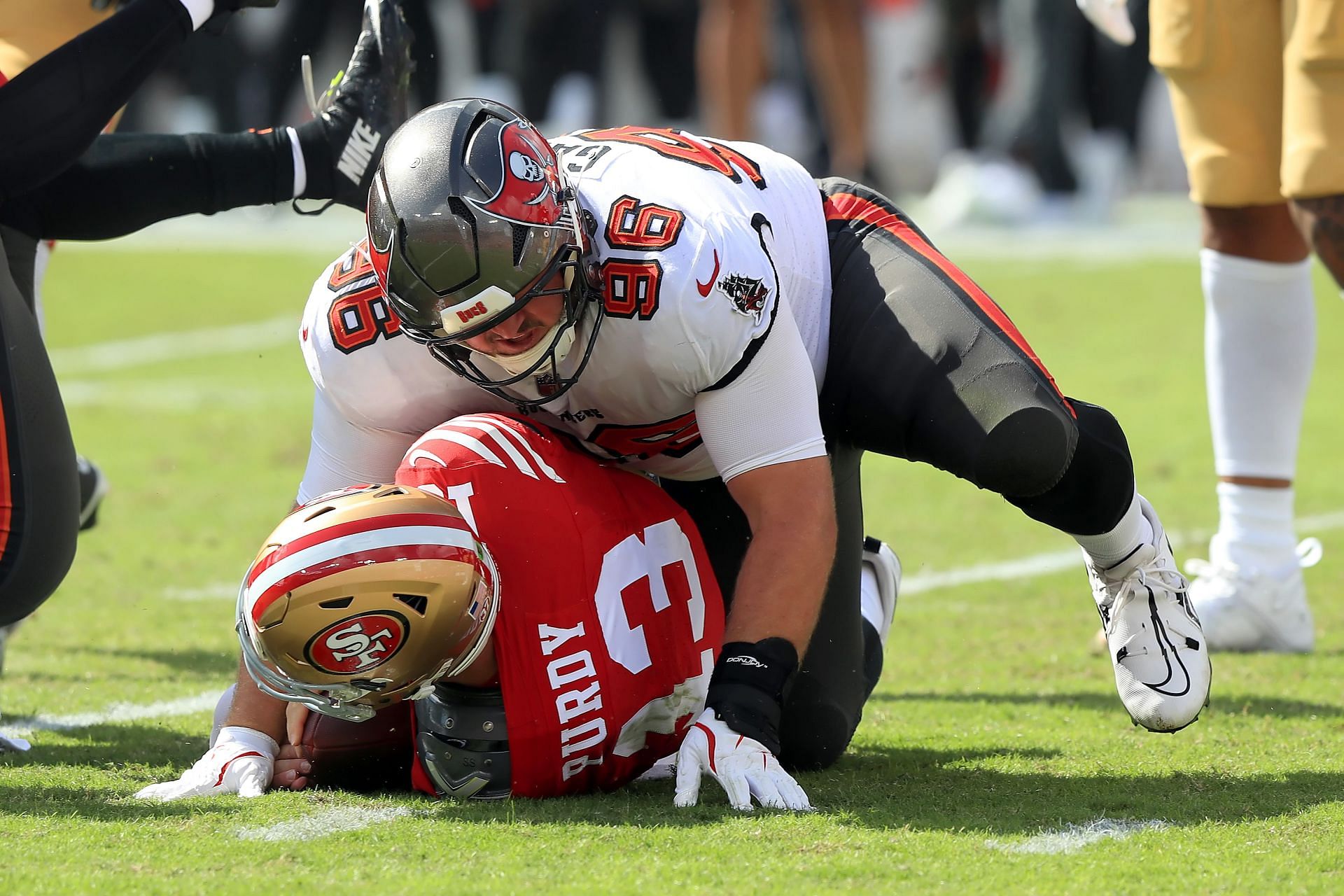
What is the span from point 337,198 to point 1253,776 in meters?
2.17

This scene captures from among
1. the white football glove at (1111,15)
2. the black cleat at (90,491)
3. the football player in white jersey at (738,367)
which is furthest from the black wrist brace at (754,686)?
the white football glove at (1111,15)

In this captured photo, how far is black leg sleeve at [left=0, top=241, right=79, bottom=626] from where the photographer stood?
3166 mm

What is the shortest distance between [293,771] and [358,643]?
46 cm

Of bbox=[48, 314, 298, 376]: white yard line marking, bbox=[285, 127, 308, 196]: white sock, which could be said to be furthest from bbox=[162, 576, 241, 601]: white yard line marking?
bbox=[48, 314, 298, 376]: white yard line marking

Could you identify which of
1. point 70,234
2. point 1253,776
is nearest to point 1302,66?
point 1253,776

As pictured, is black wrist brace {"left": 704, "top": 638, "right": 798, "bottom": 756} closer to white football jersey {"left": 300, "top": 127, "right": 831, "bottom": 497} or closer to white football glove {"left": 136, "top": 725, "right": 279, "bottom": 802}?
white football jersey {"left": 300, "top": 127, "right": 831, "bottom": 497}

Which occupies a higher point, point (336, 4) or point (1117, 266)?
point (336, 4)

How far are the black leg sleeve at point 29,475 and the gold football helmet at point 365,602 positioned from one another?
21.2 inches

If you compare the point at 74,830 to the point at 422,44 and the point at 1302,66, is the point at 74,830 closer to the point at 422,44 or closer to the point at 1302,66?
the point at 422,44

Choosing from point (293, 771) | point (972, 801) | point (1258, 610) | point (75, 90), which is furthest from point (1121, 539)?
point (75, 90)

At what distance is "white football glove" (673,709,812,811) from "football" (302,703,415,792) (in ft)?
1.82

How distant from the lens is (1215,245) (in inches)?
177

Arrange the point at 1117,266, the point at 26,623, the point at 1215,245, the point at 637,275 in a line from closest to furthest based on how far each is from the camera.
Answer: the point at 637,275 → the point at 1215,245 → the point at 26,623 → the point at 1117,266

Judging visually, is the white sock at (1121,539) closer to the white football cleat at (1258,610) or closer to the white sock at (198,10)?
the white football cleat at (1258,610)
